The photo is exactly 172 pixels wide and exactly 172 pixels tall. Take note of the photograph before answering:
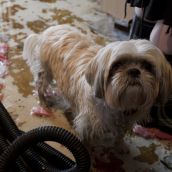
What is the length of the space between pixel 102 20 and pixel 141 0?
1.45m

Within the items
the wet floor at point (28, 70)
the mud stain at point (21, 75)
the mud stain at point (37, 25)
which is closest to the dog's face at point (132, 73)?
the wet floor at point (28, 70)

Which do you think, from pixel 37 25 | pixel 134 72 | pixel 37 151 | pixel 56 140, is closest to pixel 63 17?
pixel 37 25

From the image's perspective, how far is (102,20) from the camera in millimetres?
3031

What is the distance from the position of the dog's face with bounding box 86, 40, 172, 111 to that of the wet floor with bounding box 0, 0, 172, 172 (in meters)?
0.58

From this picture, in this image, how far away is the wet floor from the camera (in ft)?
5.98

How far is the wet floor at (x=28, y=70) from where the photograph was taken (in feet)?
5.98

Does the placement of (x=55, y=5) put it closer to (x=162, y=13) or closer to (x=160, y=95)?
(x=162, y=13)

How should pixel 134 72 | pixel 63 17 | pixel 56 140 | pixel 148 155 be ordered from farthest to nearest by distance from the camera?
1. pixel 63 17
2. pixel 148 155
3. pixel 56 140
4. pixel 134 72

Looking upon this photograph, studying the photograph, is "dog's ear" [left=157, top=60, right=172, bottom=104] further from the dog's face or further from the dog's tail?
the dog's tail

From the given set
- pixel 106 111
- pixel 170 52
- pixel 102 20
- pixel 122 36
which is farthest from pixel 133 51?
pixel 102 20

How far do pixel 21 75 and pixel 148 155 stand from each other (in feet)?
3.46

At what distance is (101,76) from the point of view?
1.33 m

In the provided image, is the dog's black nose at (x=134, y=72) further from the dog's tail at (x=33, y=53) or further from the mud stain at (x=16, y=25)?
the mud stain at (x=16, y=25)

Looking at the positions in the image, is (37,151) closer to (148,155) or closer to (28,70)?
(148,155)
